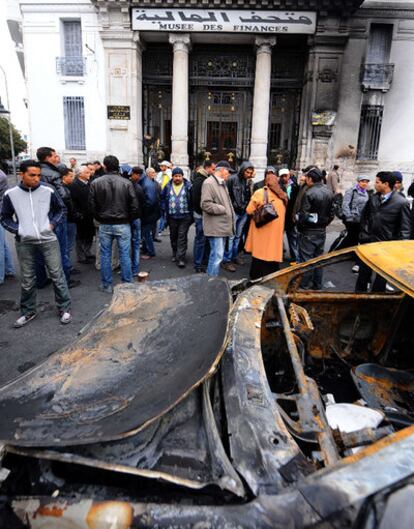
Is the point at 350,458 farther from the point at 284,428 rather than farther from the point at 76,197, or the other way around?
the point at 76,197

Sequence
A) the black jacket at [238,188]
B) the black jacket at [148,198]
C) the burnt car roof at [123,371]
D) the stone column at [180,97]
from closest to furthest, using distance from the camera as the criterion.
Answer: the burnt car roof at [123,371] → the black jacket at [238,188] → the black jacket at [148,198] → the stone column at [180,97]

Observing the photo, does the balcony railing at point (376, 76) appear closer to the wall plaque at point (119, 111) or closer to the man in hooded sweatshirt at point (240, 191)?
the wall plaque at point (119, 111)

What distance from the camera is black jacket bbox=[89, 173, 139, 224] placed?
5.27 m

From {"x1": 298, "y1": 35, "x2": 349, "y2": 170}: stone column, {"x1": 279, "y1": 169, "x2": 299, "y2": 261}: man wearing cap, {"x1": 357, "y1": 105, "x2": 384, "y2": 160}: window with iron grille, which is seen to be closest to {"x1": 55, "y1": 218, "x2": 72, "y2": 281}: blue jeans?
{"x1": 279, "y1": 169, "x2": 299, "y2": 261}: man wearing cap

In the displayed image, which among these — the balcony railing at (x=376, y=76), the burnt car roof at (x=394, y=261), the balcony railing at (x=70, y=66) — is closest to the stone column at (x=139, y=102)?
the balcony railing at (x=70, y=66)

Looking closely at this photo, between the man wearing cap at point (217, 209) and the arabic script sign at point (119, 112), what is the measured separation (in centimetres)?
1182

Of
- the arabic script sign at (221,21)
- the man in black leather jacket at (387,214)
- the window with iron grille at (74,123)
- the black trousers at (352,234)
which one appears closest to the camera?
the man in black leather jacket at (387,214)

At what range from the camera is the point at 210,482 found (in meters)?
1.37

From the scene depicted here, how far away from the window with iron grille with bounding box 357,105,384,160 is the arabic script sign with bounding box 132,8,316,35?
3.92 m

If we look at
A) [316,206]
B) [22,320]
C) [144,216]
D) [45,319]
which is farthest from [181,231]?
[22,320]

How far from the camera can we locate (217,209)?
5668 mm

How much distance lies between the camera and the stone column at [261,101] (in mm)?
15625

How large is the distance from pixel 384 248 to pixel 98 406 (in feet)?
7.12

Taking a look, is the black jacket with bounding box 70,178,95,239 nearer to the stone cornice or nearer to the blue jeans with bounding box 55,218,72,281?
the blue jeans with bounding box 55,218,72,281
